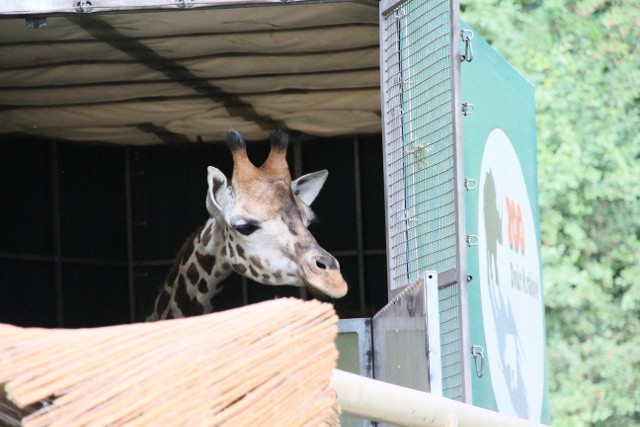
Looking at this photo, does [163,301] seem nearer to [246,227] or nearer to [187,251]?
[187,251]

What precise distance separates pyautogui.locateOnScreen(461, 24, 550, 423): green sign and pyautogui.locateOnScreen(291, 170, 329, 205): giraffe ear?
3.37ft

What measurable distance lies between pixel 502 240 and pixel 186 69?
2.10 metres

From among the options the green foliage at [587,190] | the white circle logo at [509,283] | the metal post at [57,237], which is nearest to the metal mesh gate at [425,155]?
the white circle logo at [509,283]

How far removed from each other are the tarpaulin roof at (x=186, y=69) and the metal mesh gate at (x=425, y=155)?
38 cm

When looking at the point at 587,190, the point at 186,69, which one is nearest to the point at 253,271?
the point at 186,69

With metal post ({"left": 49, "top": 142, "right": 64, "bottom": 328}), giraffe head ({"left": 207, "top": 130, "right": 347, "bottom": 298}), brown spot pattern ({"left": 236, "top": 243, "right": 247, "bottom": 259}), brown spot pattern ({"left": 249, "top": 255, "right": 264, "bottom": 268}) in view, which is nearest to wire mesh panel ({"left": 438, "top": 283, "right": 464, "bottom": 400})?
giraffe head ({"left": 207, "top": 130, "right": 347, "bottom": 298})

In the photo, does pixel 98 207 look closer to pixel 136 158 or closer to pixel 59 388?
pixel 136 158

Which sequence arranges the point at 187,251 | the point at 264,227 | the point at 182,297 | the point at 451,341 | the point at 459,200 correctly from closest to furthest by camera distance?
the point at 459,200
the point at 451,341
the point at 264,227
the point at 182,297
the point at 187,251

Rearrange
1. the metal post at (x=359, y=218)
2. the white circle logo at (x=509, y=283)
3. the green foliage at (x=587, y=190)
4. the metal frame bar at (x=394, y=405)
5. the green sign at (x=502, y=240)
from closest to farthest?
the metal frame bar at (x=394, y=405) < the green sign at (x=502, y=240) < the white circle logo at (x=509, y=283) < the metal post at (x=359, y=218) < the green foliage at (x=587, y=190)

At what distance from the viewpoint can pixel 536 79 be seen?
13.7 meters

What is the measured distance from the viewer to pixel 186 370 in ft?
4.34

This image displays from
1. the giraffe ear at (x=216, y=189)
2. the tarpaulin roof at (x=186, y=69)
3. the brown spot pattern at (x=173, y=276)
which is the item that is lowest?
the brown spot pattern at (x=173, y=276)

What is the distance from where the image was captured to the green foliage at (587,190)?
13211 mm

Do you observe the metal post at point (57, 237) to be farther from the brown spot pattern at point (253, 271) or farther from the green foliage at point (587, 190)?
the green foliage at point (587, 190)
